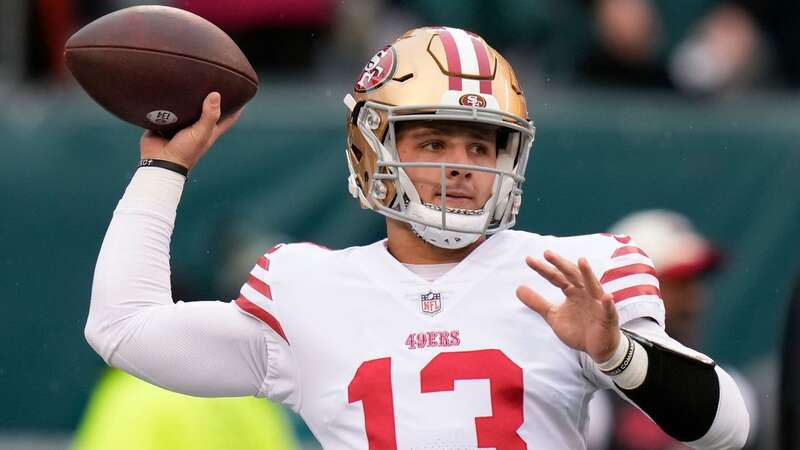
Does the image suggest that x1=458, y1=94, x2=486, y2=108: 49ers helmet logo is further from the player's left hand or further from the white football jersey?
the player's left hand

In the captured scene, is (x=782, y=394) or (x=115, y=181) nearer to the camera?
(x=782, y=394)

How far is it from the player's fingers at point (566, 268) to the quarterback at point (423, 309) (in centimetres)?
4

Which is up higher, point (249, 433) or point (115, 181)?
point (115, 181)

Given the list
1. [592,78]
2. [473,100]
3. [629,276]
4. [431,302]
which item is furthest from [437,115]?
[592,78]

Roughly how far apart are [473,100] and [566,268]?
55cm

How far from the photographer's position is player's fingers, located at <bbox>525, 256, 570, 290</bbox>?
3111 millimetres

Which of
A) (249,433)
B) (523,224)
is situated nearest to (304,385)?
(249,433)

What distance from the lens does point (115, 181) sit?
684cm

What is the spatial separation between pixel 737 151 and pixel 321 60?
75.0 inches

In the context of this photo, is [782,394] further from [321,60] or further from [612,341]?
[321,60]

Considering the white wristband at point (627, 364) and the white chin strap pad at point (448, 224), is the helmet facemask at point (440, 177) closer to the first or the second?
the white chin strap pad at point (448, 224)

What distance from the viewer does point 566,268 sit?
10.2ft

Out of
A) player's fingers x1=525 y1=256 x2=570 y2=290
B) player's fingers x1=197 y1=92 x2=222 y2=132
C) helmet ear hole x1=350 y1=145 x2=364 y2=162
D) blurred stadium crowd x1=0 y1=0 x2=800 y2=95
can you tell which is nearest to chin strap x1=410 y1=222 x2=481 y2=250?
helmet ear hole x1=350 y1=145 x2=364 y2=162

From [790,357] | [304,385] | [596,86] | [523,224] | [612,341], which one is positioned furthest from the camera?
[596,86]
